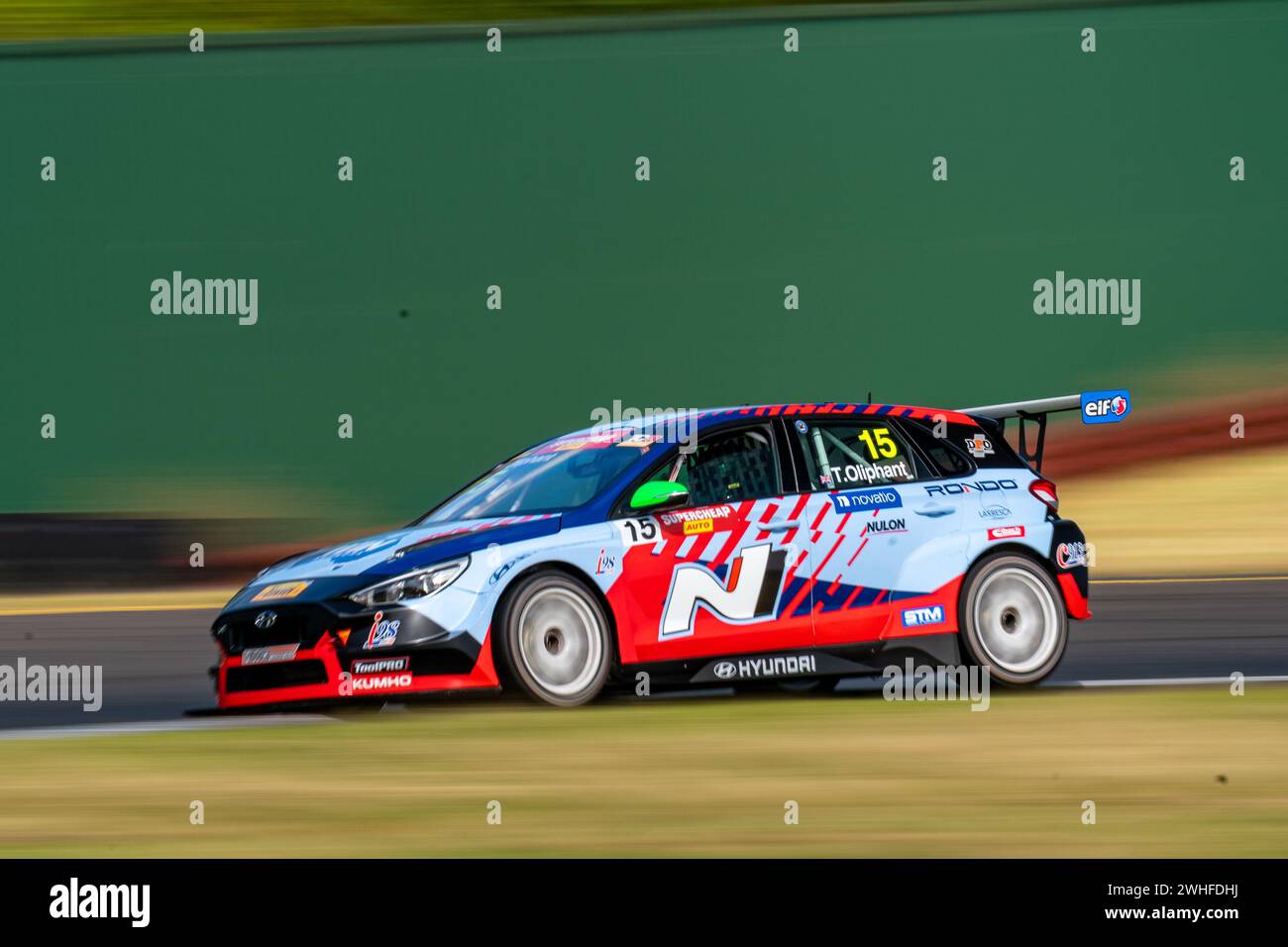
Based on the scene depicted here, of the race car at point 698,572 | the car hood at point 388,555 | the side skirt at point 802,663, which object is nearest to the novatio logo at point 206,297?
the race car at point 698,572

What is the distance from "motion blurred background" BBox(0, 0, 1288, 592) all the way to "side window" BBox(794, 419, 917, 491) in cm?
836

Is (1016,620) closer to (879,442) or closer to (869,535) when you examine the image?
(869,535)

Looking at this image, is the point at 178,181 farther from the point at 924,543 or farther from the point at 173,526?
the point at 924,543

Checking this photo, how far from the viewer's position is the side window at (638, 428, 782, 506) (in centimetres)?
913

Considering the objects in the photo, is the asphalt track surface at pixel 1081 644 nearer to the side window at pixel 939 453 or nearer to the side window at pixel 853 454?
the side window at pixel 939 453

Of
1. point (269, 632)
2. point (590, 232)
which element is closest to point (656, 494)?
point (269, 632)

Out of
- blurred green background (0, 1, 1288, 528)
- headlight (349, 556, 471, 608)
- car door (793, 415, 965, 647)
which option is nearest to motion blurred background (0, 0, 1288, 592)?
blurred green background (0, 1, 1288, 528)

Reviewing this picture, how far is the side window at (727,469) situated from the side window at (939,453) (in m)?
0.88

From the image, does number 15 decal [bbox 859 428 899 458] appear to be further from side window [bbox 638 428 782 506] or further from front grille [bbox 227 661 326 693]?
front grille [bbox 227 661 326 693]

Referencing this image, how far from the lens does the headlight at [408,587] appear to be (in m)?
8.38

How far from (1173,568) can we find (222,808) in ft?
37.0

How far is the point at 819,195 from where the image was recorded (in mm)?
18984
